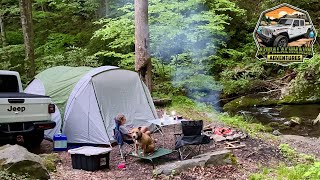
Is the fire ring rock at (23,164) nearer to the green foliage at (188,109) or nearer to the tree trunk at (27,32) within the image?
the green foliage at (188,109)

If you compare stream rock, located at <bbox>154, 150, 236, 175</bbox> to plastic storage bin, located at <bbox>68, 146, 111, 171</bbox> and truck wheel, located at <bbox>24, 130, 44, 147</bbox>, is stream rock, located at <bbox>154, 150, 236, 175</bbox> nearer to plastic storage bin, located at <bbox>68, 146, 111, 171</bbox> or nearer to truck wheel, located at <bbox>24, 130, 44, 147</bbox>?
plastic storage bin, located at <bbox>68, 146, 111, 171</bbox>

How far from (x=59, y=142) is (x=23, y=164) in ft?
7.56

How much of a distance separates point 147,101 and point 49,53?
10.0 metres

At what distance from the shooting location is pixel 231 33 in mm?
17156

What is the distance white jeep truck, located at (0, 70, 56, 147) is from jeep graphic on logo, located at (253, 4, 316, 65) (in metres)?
10.00

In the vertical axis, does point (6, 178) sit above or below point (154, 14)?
below

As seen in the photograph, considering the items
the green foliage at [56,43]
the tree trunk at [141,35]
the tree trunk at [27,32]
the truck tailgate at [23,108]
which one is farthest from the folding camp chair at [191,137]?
the green foliage at [56,43]

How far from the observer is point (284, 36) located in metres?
13.7

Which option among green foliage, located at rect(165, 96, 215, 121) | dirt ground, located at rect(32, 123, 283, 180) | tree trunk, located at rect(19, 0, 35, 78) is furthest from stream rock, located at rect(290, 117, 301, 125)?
tree trunk, located at rect(19, 0, 35, 78)

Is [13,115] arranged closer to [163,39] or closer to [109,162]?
[109,162]

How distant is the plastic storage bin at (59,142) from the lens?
6.97m

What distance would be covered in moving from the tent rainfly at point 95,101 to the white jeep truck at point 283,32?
756cm

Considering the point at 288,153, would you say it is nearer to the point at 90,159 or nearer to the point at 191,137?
the point at 191,137

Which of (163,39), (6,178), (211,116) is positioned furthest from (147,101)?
(163,39)
